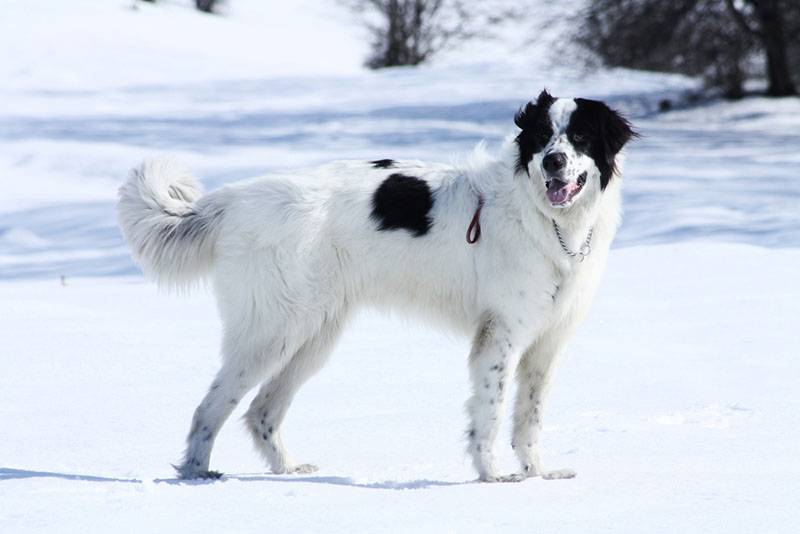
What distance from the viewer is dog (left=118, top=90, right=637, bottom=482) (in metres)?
4.79

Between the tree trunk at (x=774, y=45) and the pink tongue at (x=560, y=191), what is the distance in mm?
18179

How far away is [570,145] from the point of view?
4.65 metres

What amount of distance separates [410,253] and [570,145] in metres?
0.79

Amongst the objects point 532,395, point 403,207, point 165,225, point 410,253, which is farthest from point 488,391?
point 165,225

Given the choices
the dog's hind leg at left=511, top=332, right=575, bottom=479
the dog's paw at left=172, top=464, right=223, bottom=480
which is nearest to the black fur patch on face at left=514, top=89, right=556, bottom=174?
the dog's hind leg at left=511, top=332, right=575, bottom=479

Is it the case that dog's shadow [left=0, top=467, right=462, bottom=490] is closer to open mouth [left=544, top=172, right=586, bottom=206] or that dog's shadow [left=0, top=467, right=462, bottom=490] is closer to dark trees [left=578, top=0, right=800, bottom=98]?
open mouth [left=544, top=172, right=586, bottom=206]

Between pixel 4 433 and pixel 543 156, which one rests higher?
pixel 543 156

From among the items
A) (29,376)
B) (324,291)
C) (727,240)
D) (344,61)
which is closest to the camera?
(324,291)

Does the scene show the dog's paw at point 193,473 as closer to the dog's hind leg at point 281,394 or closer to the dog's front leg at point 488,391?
the dog's hind leg at point 281,394

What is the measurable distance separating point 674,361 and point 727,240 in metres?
5.17

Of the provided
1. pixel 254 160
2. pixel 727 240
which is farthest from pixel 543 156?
pixel 254 160

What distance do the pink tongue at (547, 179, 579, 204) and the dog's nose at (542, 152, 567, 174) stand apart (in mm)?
64

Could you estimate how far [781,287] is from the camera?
27.8ft

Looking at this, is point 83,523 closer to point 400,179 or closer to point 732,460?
point 400,179
